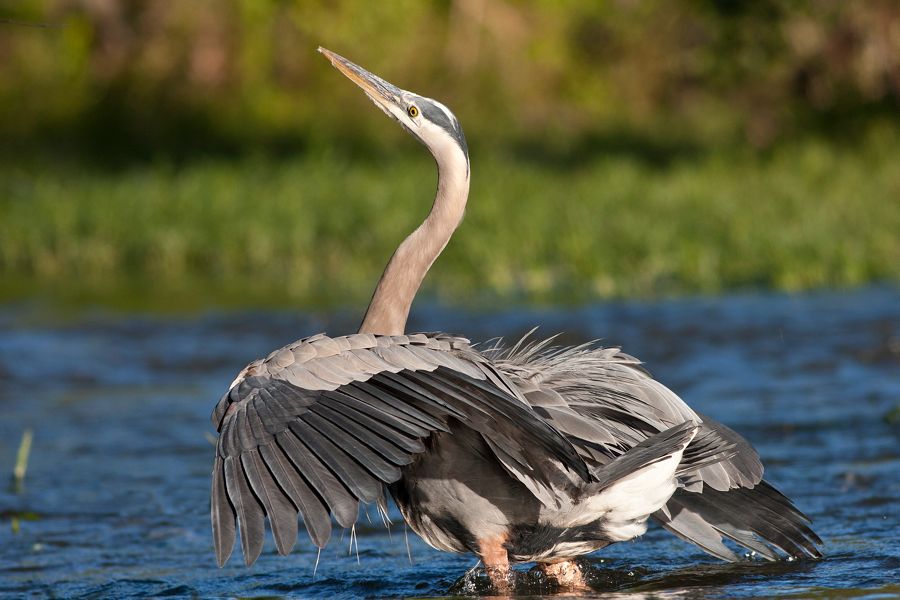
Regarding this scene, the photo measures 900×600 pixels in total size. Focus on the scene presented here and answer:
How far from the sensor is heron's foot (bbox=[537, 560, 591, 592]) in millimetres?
5137

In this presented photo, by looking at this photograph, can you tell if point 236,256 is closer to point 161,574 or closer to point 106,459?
point 106,459

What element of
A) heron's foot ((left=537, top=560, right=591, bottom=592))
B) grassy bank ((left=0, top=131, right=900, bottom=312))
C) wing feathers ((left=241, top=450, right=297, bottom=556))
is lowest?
heron's foot ((left=537, top=560, right=591, bottom=592))

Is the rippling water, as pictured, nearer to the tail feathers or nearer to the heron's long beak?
the tail feathers

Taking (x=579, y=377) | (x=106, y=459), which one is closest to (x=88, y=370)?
(x=106, y=459)

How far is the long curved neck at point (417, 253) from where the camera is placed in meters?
5.00

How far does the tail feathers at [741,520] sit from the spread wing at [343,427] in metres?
0.82

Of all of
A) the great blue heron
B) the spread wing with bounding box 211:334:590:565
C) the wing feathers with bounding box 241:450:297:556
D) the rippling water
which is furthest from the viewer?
the rippling water

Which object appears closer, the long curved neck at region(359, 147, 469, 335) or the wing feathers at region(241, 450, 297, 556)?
the wing feathers at region(241, 450, 297, 556)

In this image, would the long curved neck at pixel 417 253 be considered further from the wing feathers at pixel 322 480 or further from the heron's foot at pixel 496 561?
the wing feathers at pixel 322 480

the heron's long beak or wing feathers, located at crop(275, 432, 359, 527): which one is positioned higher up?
the heron's long beak

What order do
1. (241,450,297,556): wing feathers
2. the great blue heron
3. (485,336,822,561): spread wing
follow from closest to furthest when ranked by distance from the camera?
(241,450,297,556): wing feathers
the great blue heron
(485,336,822,561): spread wing

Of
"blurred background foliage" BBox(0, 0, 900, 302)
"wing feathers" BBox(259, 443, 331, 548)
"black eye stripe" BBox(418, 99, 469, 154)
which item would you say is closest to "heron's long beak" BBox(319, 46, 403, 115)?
"black eye stripe" BBox(418, 99, 469, 154)

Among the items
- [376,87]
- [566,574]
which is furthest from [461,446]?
[376,87]

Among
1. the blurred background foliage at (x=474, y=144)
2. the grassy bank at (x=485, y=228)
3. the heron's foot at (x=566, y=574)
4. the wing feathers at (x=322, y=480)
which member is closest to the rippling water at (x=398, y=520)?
the heron's foot at (x=566, y=574)
